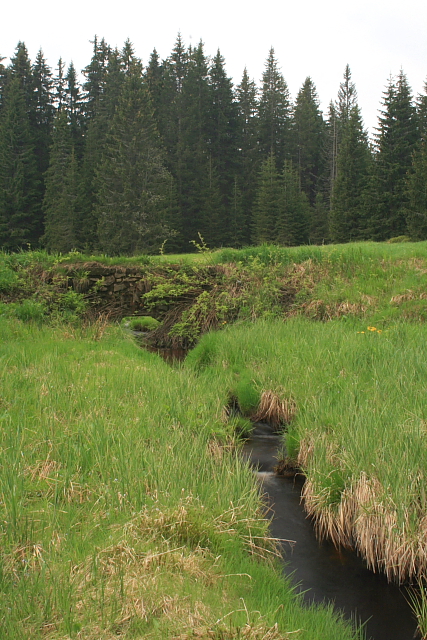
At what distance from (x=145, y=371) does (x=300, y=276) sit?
691cm

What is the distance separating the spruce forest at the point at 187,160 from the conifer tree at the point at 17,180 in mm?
123

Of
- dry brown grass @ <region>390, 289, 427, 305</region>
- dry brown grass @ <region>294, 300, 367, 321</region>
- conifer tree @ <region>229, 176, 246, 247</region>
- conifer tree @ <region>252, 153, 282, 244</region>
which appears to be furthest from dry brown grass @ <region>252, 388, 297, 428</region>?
conifer tree @ <region>229, 176, 246, 247</region>

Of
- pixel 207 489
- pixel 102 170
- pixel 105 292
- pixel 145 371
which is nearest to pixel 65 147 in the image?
pixel 102 170

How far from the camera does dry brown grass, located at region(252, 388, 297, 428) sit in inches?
295

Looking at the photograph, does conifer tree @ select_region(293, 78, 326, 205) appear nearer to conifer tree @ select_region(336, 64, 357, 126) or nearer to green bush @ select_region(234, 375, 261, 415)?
conifer tree @ select_region(336, 64, 357, 126)

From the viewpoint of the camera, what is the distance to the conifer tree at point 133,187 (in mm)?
35594

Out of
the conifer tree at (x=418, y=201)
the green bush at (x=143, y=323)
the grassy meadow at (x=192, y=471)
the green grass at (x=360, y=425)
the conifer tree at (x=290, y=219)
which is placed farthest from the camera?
the conifer tree at (x=290, y=219)

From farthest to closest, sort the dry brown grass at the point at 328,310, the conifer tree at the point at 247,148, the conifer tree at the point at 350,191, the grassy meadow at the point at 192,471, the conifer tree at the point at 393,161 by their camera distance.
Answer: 1. the conifer tree at the point at 247,148
2. the conifer tree at the point at 350,191
3. the conifer tree at the point at 393,161
4. the dry brown grass at the point at 328,310
5. the grassy meadow at the point at 192,471

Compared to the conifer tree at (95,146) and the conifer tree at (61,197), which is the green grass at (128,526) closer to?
the conifer tree at (95,146)

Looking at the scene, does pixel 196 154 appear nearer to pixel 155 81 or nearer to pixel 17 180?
pixel 155 81

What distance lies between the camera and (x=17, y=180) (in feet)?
144

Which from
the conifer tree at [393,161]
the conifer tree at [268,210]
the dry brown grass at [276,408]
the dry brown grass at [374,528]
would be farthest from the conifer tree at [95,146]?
the dry brown grass at [374,528]

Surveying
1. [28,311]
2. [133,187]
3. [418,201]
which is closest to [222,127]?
[133,187]

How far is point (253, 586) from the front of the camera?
135 inches
